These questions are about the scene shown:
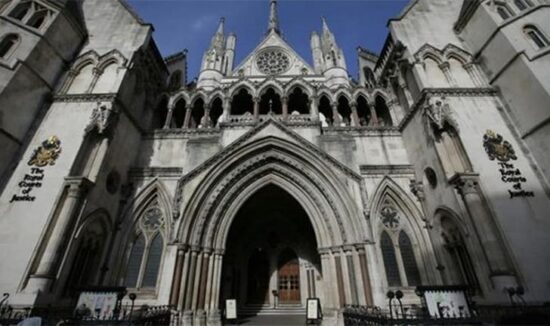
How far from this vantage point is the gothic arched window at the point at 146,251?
35.1ft

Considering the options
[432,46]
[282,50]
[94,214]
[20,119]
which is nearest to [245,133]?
[94,214]

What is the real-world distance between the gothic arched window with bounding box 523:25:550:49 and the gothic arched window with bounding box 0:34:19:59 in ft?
69.0

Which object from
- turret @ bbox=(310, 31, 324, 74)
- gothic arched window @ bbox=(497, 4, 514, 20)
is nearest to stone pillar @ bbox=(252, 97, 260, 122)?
gothic arched window @ bbox=(497, 4, 514, 20)

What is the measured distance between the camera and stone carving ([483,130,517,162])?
962 centimetres

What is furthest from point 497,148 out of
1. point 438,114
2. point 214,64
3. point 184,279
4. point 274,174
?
point 214,64

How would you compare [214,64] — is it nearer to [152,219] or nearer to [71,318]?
[152,219]

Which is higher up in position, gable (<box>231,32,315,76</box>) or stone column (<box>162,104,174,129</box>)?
gable (<box>231,32,315,76</box>)

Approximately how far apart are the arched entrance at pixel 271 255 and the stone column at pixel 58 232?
7.25m

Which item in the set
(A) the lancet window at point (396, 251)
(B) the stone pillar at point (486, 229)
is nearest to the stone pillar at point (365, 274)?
(A) the lancet window at point (396, 251)

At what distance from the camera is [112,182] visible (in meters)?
11.3

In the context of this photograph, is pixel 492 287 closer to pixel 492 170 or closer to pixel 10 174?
pixel 492 170

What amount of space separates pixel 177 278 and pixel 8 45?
11.6 meters

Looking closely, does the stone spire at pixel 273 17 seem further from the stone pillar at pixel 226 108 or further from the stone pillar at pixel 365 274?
the stone pillar at pixel 365 274

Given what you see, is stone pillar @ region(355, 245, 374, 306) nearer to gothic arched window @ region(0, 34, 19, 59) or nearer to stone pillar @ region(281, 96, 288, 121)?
stone pillar @ region(281, 96, 288, 121)
